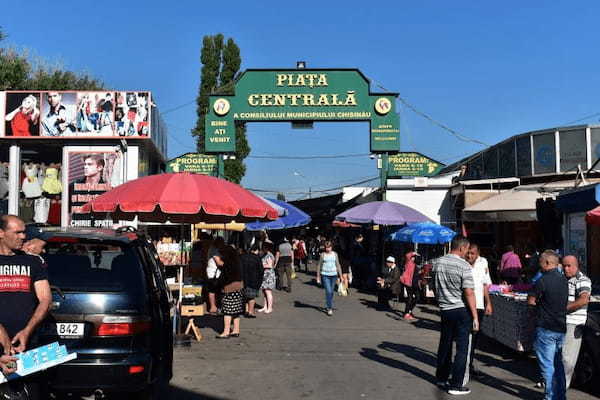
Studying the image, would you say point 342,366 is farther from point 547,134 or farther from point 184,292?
point 547,134

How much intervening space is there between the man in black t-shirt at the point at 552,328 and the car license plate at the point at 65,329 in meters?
4.59

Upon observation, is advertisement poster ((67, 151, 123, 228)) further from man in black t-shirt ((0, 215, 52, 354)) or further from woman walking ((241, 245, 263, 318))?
man in black t-shirt ((0, 215, 52, 354))

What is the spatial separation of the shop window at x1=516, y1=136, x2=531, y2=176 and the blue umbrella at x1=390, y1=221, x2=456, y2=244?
20.1 ft

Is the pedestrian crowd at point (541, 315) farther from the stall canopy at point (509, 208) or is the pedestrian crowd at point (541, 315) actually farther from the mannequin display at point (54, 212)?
the mannequin display at point (54, 212)

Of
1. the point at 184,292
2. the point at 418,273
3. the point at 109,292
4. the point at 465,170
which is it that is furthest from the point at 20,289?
the point at 465,170

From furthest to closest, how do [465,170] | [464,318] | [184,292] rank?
1. [465,170]
2. [184,292]
3. [464,318]

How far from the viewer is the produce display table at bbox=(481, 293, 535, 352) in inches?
349

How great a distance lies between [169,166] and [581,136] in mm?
13999

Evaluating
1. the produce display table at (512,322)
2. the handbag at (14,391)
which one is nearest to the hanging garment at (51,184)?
the produce display table at (512,322)

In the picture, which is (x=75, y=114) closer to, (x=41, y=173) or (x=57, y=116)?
(x=57, y=116)

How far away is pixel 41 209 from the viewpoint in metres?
19.1

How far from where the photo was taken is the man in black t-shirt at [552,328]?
21.1 feet

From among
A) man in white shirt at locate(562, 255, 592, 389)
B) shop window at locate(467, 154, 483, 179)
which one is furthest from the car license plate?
shop window at locate(467, 154, 483, 179)

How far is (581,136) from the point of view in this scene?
1939 centimetres
